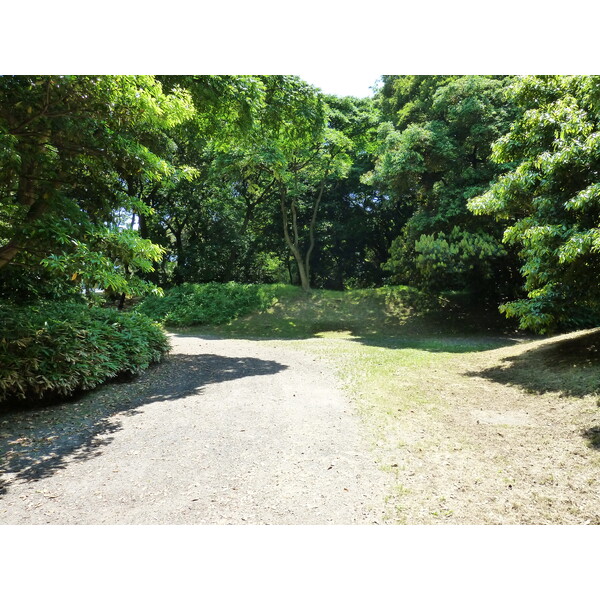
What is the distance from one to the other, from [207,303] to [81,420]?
10859 mm

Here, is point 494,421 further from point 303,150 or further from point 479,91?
point 303,150

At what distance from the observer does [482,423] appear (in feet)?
13.8

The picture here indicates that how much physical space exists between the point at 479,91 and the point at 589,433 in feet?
36.0

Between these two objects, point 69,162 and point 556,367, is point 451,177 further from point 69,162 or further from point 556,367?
point 69,162

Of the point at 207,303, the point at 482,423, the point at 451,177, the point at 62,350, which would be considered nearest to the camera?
the point at 482,423

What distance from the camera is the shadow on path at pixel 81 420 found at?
319 centimetres

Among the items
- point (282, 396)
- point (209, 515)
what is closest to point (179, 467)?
point (209, 515)

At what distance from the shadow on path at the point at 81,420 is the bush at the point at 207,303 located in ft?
25.1

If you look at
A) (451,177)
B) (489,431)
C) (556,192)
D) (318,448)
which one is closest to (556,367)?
(556,192)

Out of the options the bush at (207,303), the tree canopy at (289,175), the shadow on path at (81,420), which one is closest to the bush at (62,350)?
the shadow on path at (81,420)

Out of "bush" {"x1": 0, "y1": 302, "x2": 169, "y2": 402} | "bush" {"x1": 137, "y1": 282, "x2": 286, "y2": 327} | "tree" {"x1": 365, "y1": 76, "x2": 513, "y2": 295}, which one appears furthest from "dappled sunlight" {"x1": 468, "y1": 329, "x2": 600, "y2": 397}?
"bush" {"x1": 137, "y1": 282, "x2": 286, "y2": 327}

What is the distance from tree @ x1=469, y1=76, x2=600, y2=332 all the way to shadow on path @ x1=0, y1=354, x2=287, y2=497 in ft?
13.8

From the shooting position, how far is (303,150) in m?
14.4

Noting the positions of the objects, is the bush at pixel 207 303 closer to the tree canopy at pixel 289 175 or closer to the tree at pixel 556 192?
the tree canopy at pixel 289 175
